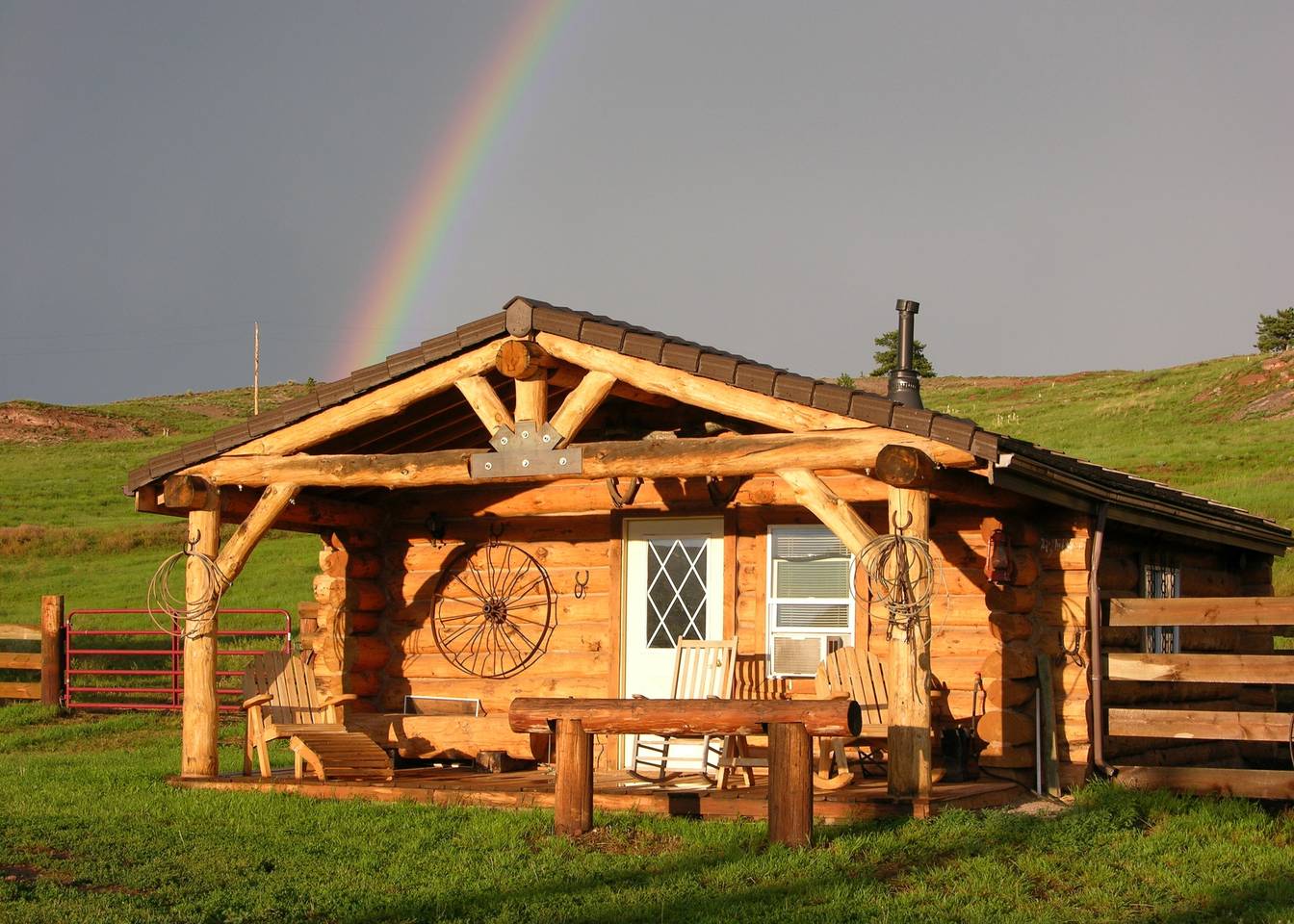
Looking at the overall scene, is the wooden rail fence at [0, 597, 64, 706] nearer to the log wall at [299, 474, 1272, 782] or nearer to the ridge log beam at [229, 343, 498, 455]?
the log wall at [299, 474, 1272, 782]

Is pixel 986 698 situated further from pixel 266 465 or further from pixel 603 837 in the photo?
pixel 266 465

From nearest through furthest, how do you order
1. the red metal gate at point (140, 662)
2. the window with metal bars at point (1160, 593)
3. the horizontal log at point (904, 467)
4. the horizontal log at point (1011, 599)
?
the horizontal log at point (904, 467)
the horizontal log at point (1011, 599)
the window with metal bars at point (1160, 593)
the red metal gate at point (140, 662)

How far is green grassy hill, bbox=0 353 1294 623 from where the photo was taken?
3000 cm

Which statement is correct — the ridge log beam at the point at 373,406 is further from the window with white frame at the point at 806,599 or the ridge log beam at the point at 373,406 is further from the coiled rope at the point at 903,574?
the coiled rope at the point at 903,574

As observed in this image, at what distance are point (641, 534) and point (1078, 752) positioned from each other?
12.9 ft

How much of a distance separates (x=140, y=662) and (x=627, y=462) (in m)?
14.9

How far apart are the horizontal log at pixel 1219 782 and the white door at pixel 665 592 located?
3.55 m

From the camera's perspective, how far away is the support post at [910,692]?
8.88 metres

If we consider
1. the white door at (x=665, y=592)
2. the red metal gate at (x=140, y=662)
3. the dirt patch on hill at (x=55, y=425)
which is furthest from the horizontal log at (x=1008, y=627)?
the dirt patch on hill at (x=55, y=425)

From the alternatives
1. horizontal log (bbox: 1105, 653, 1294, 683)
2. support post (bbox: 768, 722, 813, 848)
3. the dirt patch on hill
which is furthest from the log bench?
the dirt patch on hill

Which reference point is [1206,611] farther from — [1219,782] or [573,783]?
[573,783]

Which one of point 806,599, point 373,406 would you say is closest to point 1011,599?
point 806,599

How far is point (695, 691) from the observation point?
1120 centimetres

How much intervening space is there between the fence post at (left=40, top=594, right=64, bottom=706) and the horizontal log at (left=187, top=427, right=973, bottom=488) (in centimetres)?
752
